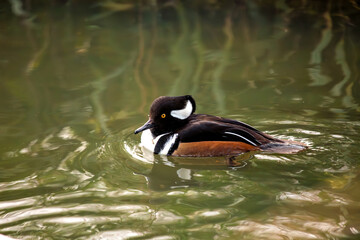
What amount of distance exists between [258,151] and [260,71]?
3095 millimetres

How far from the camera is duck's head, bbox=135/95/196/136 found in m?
6.91

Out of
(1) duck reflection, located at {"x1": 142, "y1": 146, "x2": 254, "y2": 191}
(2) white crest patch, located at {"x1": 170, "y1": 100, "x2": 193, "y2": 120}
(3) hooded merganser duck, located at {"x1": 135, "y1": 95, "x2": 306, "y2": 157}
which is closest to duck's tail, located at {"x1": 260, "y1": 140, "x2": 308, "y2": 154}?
(3) hooded merganser duck, located at {"x1": 135, "y1": 95, "x2": 306, "y2": 157}

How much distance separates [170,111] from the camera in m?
6.91

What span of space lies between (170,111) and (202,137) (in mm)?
488

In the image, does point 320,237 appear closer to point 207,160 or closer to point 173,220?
point 173,220

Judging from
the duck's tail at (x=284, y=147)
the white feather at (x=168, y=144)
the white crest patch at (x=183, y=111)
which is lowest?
the duck's tail at (x=284, y=147)

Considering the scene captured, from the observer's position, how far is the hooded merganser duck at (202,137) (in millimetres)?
6727

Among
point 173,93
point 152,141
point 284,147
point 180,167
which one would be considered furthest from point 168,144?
Result: point 173,93

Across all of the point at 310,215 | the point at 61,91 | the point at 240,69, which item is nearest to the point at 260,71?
the point at 240,69

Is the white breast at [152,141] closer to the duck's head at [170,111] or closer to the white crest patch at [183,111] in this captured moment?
the duck's head at [170,111]

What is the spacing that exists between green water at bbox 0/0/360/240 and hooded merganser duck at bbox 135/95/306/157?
13 cm

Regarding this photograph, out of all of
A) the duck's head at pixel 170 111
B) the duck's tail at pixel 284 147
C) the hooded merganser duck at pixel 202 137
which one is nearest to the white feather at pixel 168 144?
the hooded merganser duck at pixel 202 137

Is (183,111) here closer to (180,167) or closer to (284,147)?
(180,167)

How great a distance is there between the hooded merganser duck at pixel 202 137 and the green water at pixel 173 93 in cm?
13
